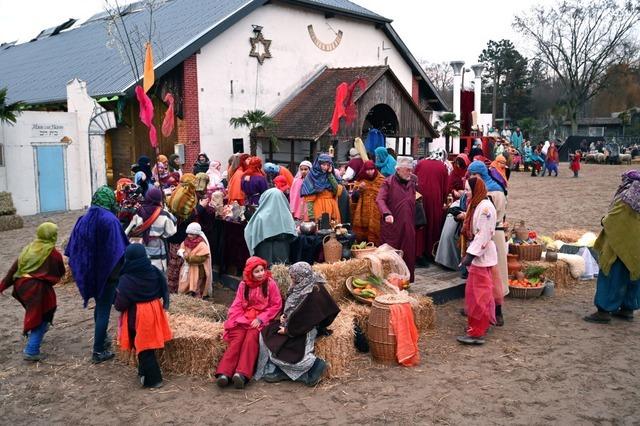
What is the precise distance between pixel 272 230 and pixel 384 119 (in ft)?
43.4

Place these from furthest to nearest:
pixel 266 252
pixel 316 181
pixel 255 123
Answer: pixel 255 123 < pixel 316 181 < pixel 266 252

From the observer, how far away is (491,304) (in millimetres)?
6160

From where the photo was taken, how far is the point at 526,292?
7891 mm

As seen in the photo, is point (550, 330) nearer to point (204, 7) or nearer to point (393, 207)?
point (393, 207)

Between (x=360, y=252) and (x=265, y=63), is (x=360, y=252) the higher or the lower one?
the lower one

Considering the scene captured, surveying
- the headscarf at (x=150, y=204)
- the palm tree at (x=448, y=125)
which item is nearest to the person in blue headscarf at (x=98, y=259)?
the headscarf at (x=150, y=204)

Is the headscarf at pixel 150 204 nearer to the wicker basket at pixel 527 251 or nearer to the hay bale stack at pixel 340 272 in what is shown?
the hay bale stack at pixel 340 272

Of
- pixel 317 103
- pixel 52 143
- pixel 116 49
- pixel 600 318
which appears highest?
pixel 116 49

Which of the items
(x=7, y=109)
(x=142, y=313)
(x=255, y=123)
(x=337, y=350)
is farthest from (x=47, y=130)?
(x=337, y=350)

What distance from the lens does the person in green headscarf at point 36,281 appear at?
5.70 metres

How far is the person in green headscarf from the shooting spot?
5.70 m

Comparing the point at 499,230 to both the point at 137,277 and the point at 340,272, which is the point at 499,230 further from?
the point at 137,277

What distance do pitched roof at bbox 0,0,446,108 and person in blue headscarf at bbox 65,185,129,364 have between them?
9.66 m

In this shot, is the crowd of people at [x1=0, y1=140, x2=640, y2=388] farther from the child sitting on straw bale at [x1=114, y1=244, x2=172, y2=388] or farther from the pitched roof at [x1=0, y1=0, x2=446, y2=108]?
the pitched roof at [x1=0, y1=0, x2=446, y2=108]
